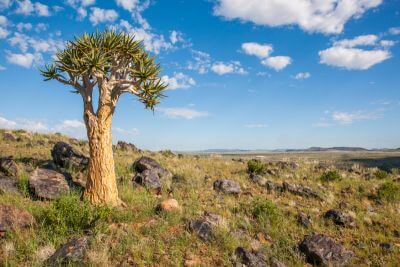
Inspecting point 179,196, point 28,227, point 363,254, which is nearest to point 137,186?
point 179,196

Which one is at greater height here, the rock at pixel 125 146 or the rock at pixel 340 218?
the rock at pixel 125 146

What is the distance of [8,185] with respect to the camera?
37.8 ft

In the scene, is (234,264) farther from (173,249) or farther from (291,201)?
(291,201)

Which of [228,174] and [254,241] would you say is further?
[228,174]

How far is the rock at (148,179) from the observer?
46.4 feet

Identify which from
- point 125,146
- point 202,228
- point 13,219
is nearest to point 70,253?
point 13,219

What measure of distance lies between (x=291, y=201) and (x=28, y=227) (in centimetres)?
984

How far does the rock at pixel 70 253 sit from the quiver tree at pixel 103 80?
3.57 meters

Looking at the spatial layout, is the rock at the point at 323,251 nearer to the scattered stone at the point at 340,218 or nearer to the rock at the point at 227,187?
the scattered stone at the point at 340,218

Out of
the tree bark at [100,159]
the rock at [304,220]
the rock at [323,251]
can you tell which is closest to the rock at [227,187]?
the rock at [304,220]

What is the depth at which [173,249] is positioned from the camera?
8273mm

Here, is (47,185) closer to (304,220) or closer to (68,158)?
(68,158)

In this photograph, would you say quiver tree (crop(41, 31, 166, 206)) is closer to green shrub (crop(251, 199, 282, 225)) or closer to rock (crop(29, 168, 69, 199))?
rock (crop(29, 168, 69, 199))

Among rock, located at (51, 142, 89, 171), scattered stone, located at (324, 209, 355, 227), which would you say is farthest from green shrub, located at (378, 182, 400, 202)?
rock, located at (51, 142, 89, 171)
